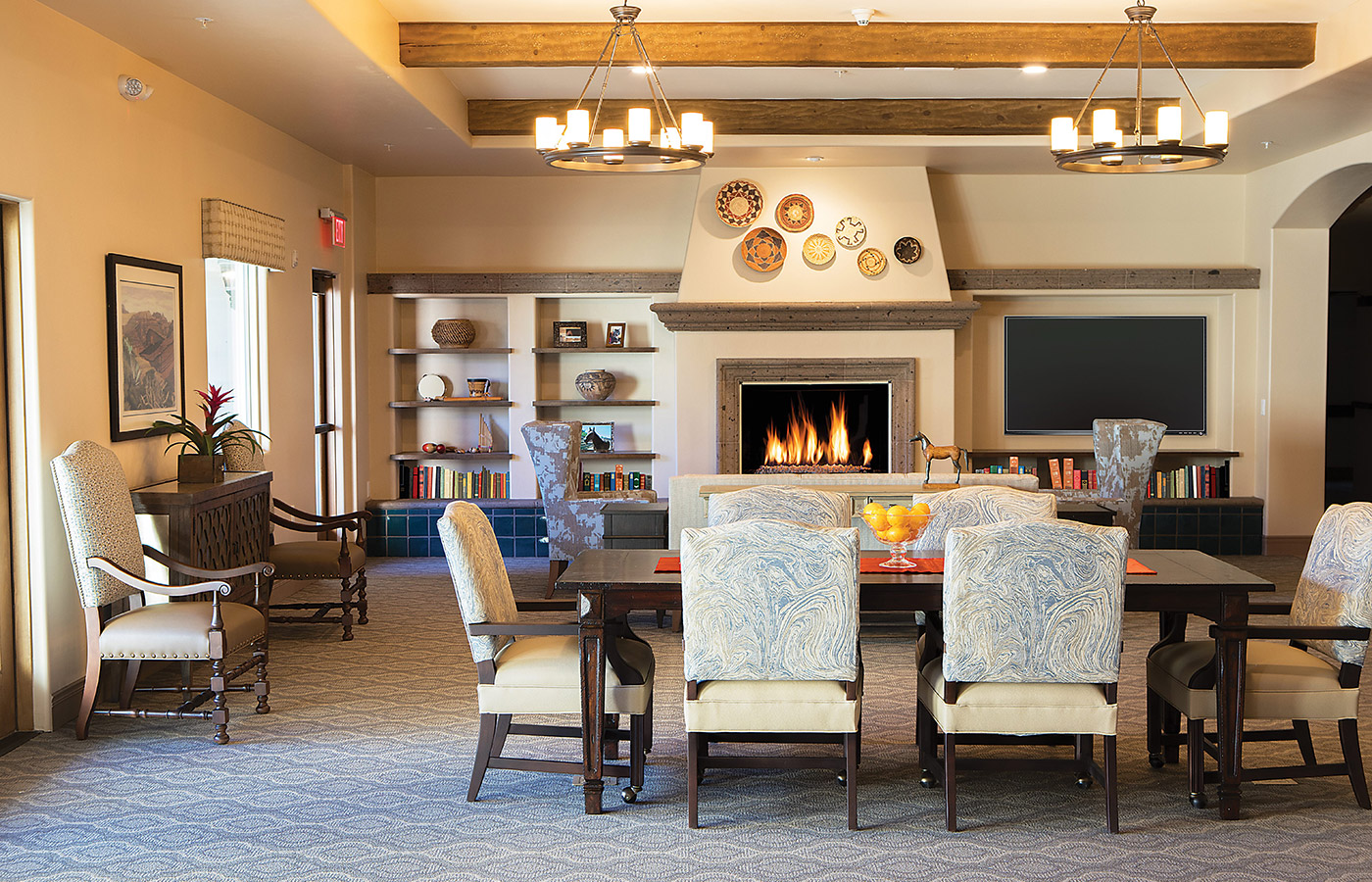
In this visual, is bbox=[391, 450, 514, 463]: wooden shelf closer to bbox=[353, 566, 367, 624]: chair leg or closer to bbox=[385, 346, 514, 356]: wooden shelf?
bbox=[385, 346, 514, 356]: wooden shelf

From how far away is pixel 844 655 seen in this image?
338cm

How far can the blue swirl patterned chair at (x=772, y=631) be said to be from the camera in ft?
10.9

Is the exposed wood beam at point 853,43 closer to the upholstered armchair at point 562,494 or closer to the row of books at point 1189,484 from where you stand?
the upholstered armchair at point 562,494

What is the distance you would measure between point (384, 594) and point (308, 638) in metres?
1.17

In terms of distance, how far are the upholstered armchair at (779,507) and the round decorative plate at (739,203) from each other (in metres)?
4.39

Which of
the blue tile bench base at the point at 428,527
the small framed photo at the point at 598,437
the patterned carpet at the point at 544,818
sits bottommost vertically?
the patterned carpet at the point at 544,818

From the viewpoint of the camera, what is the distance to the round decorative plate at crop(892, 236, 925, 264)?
8414mm

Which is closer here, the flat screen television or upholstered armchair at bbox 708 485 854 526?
upholstered armchair at bbox 708 485 854 526

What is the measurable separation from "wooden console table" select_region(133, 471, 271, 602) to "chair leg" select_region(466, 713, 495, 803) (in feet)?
6.23

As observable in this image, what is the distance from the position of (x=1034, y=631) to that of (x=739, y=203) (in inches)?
222

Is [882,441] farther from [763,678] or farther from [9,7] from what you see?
[9,7]

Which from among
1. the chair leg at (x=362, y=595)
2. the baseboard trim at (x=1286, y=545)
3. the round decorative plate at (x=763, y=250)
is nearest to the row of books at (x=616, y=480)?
the round decorative plate at (x=763, y=250)

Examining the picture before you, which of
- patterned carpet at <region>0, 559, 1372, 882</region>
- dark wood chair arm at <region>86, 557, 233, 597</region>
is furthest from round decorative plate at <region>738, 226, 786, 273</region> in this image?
dark wood chair arm at <region>86, 557, 233, 597</region>

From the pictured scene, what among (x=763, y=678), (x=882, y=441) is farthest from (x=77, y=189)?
(x=882, y=441)
